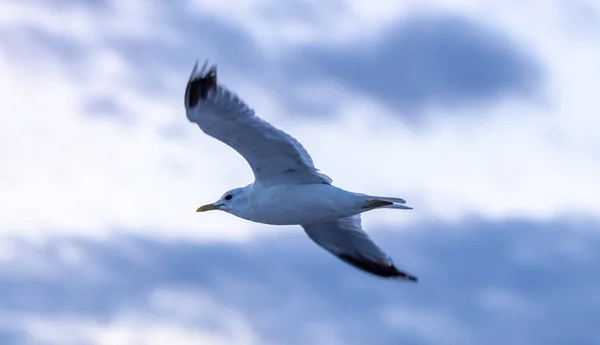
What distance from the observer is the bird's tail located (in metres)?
22.4

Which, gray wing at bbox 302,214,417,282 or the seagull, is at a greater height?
gray wing at bbox 302,214,417,282

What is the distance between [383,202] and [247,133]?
10.9ft

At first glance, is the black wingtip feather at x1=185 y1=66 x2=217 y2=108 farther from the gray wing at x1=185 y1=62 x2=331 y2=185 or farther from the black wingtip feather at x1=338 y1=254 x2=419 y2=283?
the black wingtip feather at x1=338 y1=254 x2=419 y2=283

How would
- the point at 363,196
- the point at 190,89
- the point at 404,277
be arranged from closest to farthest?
1. the point at 190,89
2. the point at 363,196
3. the point at 404,277

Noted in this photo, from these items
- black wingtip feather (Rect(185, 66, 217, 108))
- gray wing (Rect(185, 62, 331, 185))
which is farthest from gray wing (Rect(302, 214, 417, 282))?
black wingtip feather (Rect(185, 66, 217, 108))

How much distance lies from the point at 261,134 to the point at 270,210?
7.31 feet

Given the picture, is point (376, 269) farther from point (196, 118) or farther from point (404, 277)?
point (196, 118)

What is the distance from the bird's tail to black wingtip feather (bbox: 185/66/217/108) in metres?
4.24

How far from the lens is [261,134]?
21.6 metres

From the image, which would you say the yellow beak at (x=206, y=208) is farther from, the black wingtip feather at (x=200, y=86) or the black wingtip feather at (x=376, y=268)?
the black wingtip feather at (x=200, y=86)

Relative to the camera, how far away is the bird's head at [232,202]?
2373 cm

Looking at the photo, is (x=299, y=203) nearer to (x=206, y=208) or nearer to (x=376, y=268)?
(x=206, y=208)

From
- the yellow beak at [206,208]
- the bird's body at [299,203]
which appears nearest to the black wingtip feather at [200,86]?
the bird's body at [299,203]

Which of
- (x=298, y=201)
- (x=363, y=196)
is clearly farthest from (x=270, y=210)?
(x=363, y=196)
